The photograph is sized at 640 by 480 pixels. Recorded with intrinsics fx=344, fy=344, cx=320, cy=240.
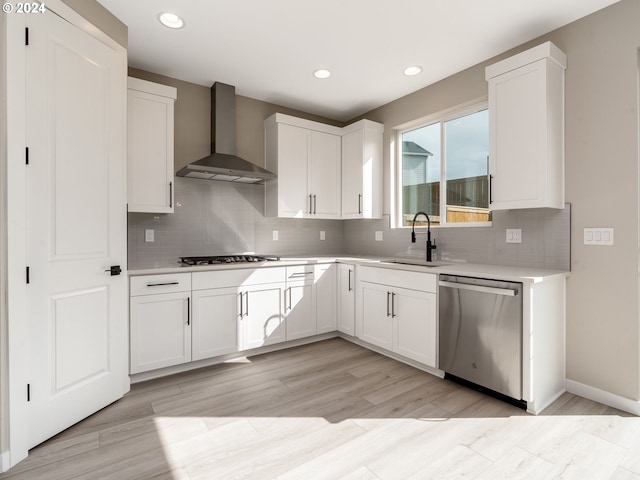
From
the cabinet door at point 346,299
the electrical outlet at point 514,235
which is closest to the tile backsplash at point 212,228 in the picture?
the cabinet door at point 346,299

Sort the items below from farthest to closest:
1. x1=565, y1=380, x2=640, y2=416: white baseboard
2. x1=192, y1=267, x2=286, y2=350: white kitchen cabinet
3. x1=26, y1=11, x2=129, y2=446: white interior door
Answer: x1=192, y1=267, x2=286, y2=350: white kitchen cabinet, x1=565, y1=380, x2=640, y2=416: white baseboard, x1=26, y1=11, x2=129, y2=446: white interior door

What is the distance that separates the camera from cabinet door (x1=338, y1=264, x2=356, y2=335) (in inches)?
138

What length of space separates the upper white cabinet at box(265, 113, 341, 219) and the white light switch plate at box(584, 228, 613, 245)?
7.92 feet

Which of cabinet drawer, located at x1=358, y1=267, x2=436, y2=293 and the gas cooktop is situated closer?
cabinet drawer, located at x1=358, y1=267, x2=436, y2=293

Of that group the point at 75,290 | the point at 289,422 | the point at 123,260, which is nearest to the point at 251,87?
the point at 123,260

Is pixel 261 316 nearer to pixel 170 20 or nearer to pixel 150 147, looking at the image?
pixel 150 147

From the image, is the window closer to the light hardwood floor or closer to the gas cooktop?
the light hardwood floor

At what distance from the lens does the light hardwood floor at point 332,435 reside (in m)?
1.66

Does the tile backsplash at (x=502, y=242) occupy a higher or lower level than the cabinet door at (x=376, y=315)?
higher

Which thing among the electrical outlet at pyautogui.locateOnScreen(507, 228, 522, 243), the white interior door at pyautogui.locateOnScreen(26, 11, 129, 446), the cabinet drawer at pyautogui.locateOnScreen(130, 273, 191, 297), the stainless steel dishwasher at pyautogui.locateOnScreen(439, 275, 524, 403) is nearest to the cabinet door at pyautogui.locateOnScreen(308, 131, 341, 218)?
the cabinet drawer at pyautogui.locateOnScreen(130, 273, 191, 297)

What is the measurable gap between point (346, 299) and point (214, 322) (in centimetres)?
134

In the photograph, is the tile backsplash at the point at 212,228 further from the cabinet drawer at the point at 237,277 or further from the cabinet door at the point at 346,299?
the cabinet door at the point at 346,299

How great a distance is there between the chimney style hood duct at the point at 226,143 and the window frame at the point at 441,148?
57.6 inches

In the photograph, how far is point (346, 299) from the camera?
11.7 ft
